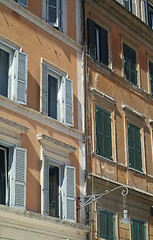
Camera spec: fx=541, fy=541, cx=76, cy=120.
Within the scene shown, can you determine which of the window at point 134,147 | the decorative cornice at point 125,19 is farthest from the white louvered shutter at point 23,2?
the window at point 134,147

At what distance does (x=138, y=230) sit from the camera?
20031 mm

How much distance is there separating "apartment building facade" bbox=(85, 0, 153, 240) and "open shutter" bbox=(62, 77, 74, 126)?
109 cm

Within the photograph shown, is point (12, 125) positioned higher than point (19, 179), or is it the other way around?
point (12, 125)

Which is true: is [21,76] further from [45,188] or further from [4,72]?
[45,188]

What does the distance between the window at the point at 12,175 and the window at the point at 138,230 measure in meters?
6.20

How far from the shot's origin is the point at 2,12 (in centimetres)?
1631

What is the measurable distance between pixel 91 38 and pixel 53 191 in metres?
6.48

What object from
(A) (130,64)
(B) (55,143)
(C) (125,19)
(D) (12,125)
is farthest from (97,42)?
(D) (12,125)

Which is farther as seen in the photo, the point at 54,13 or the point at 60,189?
the point at 54,13

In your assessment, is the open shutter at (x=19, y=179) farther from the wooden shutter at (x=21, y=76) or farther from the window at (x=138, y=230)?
the window at (x=138, y=230)

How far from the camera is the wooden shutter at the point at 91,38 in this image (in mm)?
20094

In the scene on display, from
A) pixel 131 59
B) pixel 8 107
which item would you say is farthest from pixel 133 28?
pixel 8 107

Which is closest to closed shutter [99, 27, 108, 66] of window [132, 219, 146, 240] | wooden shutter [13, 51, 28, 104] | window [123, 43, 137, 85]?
window [123, 43, 137, 85]

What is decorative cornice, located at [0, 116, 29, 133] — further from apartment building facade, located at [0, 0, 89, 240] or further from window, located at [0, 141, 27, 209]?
window, located at [0, 141, 27, 209]
